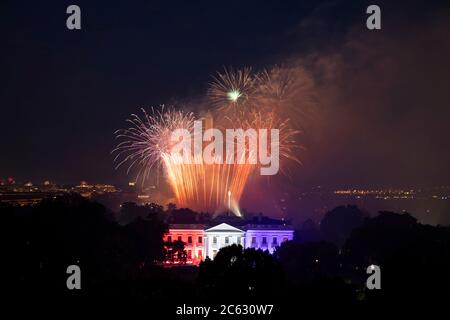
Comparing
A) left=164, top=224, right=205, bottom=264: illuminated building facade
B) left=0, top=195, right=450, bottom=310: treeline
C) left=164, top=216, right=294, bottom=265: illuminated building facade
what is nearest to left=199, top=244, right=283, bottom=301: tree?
left=0, top=195, right=450, bottom=310: treeline

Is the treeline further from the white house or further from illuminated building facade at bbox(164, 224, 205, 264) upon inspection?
the white house

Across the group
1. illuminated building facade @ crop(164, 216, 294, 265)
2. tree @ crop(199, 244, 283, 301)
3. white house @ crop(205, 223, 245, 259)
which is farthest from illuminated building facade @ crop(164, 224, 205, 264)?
tree @ crop(199, 244, 283, 301)

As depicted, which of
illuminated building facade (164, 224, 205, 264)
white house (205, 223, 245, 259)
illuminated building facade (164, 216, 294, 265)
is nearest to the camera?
illuminated building facade (164, 216, 294, 265)

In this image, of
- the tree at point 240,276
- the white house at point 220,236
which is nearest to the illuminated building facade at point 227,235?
the white house at point 220,236

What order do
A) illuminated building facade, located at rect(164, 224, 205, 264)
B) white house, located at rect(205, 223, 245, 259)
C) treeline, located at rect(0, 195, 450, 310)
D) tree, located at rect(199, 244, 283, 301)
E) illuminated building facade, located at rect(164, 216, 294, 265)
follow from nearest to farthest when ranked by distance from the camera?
tree, located at rect(199, 244, 283, 301) → treeline, located at rect(0, 195, 450, 310) → illuminated building facade, located at rect(164, 216, 294, 265) → white house, located at rect(205, 223, 245, 259) → illuminated building facade, located at rect(164, 224, 205, 264)

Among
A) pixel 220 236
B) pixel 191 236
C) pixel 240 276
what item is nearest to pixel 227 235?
pixel 220 236

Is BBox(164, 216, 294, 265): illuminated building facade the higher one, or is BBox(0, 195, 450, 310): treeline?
BBox(0, 195, 450, 310): treeline

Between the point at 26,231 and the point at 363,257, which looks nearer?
the point at 26,231

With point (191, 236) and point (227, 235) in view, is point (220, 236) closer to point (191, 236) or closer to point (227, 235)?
point (227, 235)

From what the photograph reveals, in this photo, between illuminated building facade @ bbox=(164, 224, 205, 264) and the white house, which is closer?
the white house
